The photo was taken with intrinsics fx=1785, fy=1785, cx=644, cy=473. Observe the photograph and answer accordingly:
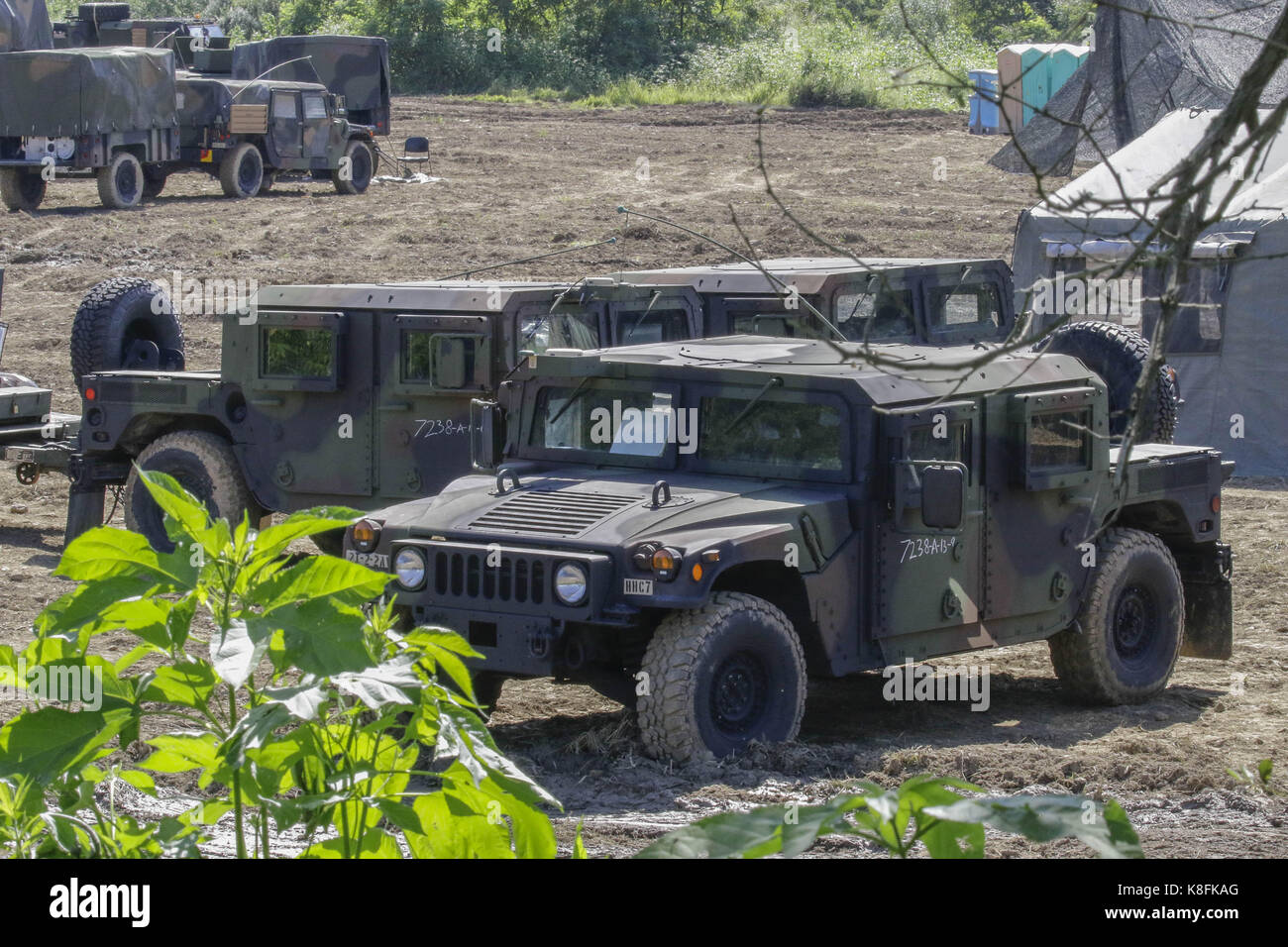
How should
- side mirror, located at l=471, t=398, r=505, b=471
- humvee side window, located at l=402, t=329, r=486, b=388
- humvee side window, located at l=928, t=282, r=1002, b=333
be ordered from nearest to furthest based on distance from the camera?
1. side mirror, located at l=471, t=398, r=505, b=471
2. humvee side window, located at l=402, t=329, r=486, b=388
3. humvee side window, located at l=928, t=282, r=1002, b=333

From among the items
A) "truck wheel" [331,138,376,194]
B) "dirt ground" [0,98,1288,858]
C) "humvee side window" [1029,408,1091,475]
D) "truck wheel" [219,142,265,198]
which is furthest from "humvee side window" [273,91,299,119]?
"humvee side window" [1029,408,1091,475]

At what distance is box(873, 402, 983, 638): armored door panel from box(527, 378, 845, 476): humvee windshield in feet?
0.91

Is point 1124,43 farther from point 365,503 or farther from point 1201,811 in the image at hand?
point 1201,811

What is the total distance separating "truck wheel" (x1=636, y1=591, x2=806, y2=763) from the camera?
6289mm

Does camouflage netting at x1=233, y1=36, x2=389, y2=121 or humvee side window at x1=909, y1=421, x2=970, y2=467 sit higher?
camouflage netting at x1=233, y1=36, x2=389, y2=121

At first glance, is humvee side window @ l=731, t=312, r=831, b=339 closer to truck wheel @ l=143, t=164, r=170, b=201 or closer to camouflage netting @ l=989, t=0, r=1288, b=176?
camouflage netting @ l=989, t=0, r=1288, b=176

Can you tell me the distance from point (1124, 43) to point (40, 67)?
46.2ft

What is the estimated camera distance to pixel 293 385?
10070 millimetres

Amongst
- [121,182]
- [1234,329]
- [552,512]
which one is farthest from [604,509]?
[121,182]

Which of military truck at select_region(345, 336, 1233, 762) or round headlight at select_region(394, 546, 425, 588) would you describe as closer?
military truck at select_region(345, 336, 1233, 762)

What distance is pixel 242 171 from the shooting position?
88.3 ft

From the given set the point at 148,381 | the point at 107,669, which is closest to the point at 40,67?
the point at 148,381

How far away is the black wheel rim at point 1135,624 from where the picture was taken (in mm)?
8086
